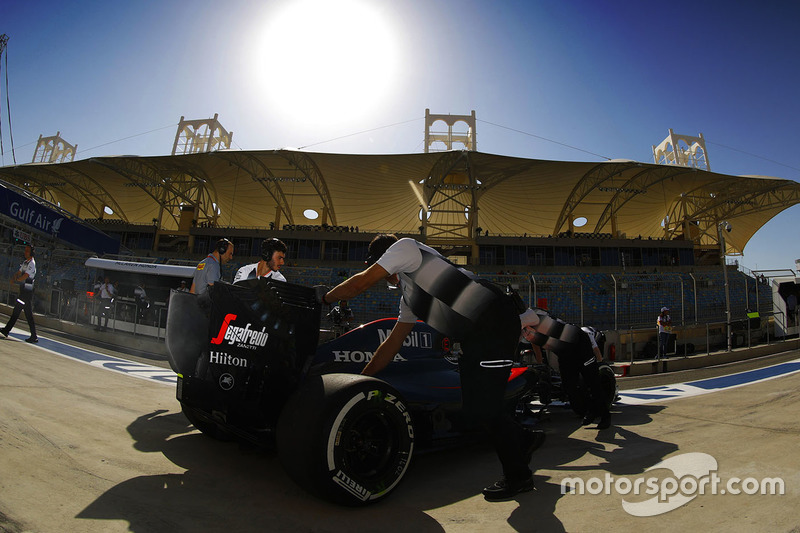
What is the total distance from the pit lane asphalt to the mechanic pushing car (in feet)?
0.84

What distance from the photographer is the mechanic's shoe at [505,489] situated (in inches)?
74.4

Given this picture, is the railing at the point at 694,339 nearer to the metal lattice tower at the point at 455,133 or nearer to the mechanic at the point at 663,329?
the mechanic at the point at 663,329

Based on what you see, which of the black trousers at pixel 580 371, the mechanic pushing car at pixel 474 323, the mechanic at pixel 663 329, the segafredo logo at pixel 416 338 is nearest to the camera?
the mechanic pushing car at pixel 474 323

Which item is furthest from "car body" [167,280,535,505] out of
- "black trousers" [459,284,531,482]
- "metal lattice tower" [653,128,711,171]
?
"metal lattice tower" [653,128,711,171]

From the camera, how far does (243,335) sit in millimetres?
1923

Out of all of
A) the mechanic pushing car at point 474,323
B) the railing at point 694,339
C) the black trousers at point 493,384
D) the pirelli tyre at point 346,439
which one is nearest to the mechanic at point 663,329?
the railing at point 694,339

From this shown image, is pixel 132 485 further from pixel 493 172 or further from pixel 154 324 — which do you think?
pixel 493 172

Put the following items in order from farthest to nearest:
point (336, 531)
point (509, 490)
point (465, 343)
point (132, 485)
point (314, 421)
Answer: point (465, 343) < point (509, 490) < point (132, 485) < point (314, 421) < point (336, 531)

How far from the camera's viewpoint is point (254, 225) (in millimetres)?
50719

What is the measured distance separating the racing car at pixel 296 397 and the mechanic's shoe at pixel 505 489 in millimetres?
440

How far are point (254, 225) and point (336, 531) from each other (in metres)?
53.5

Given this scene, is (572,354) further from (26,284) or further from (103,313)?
(103,313)

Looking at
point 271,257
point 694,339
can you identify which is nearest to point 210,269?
point 271,257

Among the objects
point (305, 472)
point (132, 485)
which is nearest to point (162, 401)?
point (132, 485)
